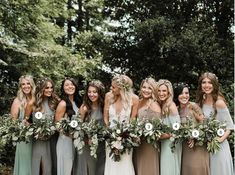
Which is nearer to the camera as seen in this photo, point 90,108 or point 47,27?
point 90,108

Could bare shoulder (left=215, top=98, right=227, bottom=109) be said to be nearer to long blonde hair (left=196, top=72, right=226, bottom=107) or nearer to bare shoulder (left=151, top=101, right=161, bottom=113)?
long blonde hair (left=196, top=72, right=226, bottom=107)

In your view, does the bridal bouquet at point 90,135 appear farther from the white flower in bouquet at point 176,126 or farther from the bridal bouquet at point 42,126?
the white flower in bouquet at point 176,126


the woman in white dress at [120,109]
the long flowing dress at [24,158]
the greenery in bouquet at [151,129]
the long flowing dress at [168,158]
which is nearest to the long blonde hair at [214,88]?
the long flowing dress at [168,158]

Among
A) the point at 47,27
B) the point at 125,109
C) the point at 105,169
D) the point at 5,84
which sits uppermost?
the point at 47,27

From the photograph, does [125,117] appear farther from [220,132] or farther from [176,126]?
[220,132]

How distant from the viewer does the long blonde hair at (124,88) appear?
6859 mm

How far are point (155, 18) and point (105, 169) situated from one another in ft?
22.0

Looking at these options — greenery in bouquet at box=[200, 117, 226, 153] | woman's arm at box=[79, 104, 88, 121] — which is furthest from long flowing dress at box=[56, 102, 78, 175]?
greenery in bouquet at box=[200, 117, 226, 153]

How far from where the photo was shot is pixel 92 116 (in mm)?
7125

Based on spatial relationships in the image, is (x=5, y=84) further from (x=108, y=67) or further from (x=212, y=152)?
(x=212, y=152)

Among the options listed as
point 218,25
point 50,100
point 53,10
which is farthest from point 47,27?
point 50,100

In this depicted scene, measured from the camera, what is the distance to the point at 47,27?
45.8 feet

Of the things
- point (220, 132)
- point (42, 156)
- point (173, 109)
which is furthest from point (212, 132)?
point (42, 156)

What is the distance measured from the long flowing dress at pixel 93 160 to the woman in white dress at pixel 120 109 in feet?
0.52
